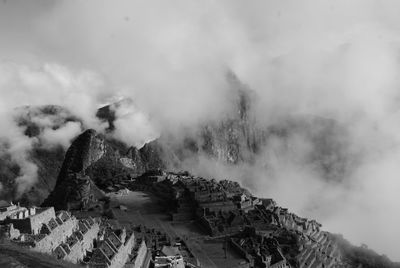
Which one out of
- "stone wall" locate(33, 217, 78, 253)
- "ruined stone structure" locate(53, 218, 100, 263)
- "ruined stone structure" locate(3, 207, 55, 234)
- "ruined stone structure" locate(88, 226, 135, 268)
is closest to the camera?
"stone wall" locate(33, 217, 78, 253)

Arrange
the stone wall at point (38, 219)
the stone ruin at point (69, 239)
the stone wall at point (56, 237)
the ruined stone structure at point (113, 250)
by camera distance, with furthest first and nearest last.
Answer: the stone wall at point (38, 219), the ruined stone structure at point (113, 250), the stone ruin at point (69, 239), the stone wall at point (56, 237)

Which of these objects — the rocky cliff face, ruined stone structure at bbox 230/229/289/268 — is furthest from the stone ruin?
the rocky cliff face

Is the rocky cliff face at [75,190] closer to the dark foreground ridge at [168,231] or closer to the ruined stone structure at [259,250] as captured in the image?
the dark foreground ridge at [168,231]

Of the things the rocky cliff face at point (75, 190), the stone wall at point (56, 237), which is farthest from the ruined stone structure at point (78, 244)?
the rocky cliff face at point (75, 190)

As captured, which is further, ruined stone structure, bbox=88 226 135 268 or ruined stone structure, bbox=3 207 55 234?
ruined stone structure, bbox=3 207 55 234

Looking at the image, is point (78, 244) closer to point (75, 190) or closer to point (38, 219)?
point (38, 219)

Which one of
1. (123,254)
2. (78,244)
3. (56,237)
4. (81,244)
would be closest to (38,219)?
(56,237)

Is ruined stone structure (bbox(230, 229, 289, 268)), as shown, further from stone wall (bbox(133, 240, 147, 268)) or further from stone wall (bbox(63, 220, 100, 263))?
stone wall (bbox(63, 220, 100, 263))

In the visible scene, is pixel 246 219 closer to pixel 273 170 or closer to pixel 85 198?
pixel 85 198

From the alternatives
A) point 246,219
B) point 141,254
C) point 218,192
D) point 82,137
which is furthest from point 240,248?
point 82,137

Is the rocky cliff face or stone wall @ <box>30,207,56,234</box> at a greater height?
the rocky cliff face

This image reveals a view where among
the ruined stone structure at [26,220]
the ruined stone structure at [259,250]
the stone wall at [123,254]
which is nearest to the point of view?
the stone wall at [123,254]
